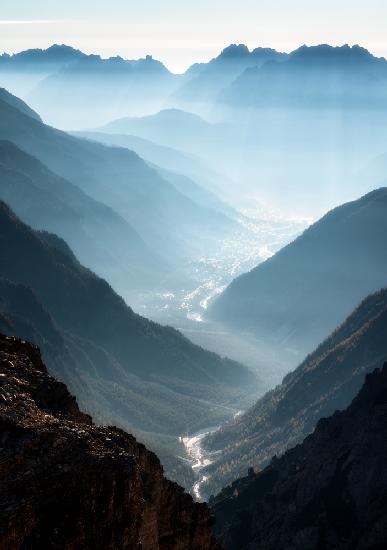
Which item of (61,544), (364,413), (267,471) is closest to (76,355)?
(267,471)

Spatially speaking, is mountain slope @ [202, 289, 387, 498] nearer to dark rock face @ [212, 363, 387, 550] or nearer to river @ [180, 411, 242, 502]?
river @ [180, 411, 242, 502]

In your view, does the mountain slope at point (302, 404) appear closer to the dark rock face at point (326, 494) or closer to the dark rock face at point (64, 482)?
the dark rock face at point (326, 494)

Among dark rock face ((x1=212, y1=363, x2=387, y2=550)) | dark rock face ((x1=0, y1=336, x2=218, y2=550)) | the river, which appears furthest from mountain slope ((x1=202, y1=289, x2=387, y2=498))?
dark rock face ((x1=0, y1=336, x2=218, y2=550))

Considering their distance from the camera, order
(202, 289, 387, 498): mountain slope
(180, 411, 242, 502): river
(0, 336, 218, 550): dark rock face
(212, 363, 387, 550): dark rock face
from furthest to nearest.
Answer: (202, 289, 387, 498): mountain slope, (180, 411, 242, 502): river, (212, 363, 387, 550): dark rock face, (0, 336, 218, 550): dark rock face

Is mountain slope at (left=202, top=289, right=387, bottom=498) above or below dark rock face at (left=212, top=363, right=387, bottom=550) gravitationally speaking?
above

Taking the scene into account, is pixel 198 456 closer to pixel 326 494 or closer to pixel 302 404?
pixel 302 404

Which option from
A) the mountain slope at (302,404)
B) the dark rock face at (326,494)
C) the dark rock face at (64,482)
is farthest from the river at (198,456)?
the dark rock face at (64,482)

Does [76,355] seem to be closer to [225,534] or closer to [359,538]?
[225,534]
